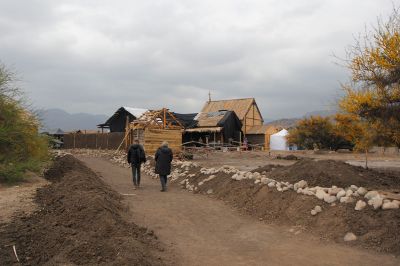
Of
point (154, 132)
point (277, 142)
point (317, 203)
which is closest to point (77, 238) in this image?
point (317, 203)

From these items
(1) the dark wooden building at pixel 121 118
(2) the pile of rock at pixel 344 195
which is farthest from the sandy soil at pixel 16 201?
(1) the dark wooden building at pixel 121 118

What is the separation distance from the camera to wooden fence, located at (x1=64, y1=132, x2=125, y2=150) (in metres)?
34.2

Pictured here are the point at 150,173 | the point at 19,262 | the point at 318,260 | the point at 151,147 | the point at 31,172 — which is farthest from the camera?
the point at 151,147

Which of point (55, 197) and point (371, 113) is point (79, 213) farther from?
point (371, 113)

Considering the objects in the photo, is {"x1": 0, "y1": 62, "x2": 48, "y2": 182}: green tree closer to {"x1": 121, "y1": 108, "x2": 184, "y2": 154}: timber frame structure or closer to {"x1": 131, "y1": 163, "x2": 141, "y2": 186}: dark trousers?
{"x1": 131, "y1": 163, "x2": 141, "y2": 186}: dark trousers

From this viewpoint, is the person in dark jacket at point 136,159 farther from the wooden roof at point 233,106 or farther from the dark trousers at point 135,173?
the wooden roof at point 233,106

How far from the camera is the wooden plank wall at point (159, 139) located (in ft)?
83.5

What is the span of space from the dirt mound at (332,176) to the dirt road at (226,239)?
2433mm

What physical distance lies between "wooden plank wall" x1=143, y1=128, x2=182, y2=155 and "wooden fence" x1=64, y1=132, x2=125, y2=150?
7.74m

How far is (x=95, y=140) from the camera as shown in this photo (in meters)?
37.2

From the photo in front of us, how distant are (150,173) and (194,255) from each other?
12.6 m

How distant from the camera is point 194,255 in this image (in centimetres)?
654

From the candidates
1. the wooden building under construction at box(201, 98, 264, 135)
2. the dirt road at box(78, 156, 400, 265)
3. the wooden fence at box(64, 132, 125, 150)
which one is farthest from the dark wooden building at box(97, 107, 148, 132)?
the dirt road at box(78, 156, 400, 265)

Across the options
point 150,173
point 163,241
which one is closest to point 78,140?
point 150,173
